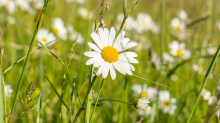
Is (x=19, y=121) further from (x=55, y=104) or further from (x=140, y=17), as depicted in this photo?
(x=140, y=17)

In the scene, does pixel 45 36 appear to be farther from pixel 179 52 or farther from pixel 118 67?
pixel 118 67

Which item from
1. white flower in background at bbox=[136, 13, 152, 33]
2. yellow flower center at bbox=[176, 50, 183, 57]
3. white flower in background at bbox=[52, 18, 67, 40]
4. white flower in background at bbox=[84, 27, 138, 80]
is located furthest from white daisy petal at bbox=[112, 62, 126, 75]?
white flower in background at bbox=[136, 13, 152, 33]

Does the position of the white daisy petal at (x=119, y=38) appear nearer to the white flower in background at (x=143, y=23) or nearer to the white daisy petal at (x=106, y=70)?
the white daisy petal at (x=106, y=70)

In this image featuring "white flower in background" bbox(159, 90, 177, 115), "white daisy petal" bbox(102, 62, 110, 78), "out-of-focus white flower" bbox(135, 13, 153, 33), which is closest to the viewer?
"white daisy petal" bbox(102, 62, 110, 78)

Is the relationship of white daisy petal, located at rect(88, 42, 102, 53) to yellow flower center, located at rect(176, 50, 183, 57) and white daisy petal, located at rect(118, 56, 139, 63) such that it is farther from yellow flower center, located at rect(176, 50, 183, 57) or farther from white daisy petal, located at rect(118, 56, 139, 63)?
yellow flower center, located at rect(176, 50, 183, 57)

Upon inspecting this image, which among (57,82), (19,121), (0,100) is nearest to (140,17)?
(57,82)

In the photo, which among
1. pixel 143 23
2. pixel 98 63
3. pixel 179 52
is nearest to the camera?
pixel 98 63

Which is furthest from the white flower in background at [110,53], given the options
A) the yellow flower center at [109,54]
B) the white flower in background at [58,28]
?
the white flower in background at [58,28]

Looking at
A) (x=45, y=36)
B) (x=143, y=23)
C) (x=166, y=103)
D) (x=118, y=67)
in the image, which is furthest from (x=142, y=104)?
(x=143, y=23)
